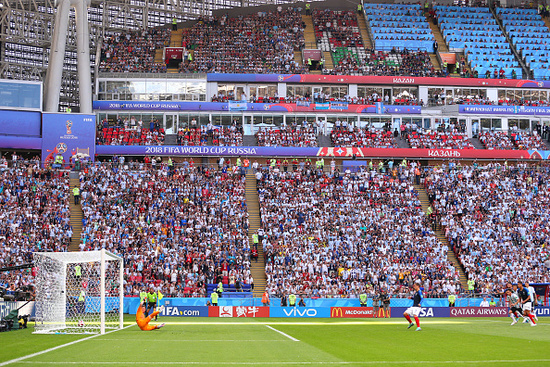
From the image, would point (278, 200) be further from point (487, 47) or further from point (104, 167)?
point (487, 47)

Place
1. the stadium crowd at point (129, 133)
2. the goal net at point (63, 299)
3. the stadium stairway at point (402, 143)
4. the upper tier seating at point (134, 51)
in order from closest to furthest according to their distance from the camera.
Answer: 1. the goal net at point (63, 299)
2. the stadium crowd at point (129, 133)
3. the stadium stairway at point (402, 143)
4. the upper tier seating at point (134, 51)

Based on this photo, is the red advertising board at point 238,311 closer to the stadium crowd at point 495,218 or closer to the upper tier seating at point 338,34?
the stadium crowd at point 495,218

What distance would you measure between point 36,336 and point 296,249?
86.9 feet

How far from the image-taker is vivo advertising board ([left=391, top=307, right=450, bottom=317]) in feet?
126

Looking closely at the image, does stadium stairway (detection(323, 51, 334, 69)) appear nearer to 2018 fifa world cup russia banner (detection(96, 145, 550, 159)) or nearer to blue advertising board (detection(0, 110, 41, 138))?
2018 fifa world cup russia banner (detection(96, 145, 550, 159))

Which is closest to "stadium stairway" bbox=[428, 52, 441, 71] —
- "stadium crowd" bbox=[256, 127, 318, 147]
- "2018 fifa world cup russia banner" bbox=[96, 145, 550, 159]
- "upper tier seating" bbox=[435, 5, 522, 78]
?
"upper tier seating" bbox=[435, 5, 522, 78]

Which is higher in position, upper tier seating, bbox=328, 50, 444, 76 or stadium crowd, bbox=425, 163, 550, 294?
upper tier seating, bbox=328, 50, 444, 76

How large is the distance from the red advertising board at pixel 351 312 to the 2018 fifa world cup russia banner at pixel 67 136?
3017cm

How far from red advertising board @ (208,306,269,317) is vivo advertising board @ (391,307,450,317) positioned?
24.9 feet

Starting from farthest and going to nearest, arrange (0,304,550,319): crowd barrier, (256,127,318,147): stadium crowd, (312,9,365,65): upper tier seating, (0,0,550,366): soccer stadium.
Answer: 1. (312,9,365,65): upper tier seating
2. (256,127,318,147): stadium crowd
3. (0,304,550,319): crowd barrier
4. (0,0,550,366): soccer stadium

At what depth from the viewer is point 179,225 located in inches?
1891

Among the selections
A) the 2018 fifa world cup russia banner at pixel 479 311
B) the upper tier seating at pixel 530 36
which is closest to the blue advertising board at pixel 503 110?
the upper tier seating at pixel 530 36

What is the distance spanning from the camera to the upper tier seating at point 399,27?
76.7 meters

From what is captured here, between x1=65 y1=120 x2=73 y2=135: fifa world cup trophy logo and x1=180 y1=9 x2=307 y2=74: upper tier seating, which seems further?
x1=180 y1=9 x2=307 y2=74: upper tier seating
